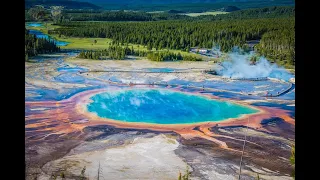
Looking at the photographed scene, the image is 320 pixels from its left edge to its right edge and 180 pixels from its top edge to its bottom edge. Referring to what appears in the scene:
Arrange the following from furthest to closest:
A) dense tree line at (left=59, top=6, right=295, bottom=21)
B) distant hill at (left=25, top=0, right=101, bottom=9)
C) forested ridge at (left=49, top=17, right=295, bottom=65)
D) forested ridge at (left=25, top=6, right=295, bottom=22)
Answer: dense tree line at (left=59, top=6, right=295, bottom=21)
forested ridge at (left=25, top=6, right=295, bottom=22)
distant hill at (left=25, top=0, right=101, bottom=9)
forested ridge at (left=49, top=17, right=295, bottom=65)

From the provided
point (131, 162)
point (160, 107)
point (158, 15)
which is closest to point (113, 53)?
point (158, 15)

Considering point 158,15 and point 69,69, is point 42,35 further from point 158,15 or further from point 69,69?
point 158,15

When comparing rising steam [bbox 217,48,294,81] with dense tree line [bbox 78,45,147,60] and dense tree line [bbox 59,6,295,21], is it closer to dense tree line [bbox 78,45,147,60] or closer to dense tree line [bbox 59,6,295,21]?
dense tree line [bbox 59,6,295,21]

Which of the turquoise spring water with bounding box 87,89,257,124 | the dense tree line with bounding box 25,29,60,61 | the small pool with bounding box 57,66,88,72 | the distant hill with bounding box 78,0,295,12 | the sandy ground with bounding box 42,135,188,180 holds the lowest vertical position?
the sandy ground with bounding box 42,135,188,180

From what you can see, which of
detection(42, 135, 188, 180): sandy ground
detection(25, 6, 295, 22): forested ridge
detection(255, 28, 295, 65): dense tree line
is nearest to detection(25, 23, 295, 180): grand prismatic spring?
detection(42, 135, 188, 180): sandy ground
